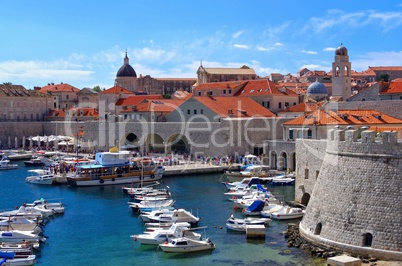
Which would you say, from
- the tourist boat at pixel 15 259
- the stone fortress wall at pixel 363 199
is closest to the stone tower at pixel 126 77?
the tourist boat at pixel 15 259

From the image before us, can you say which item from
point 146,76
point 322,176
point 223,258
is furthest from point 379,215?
point 146,76

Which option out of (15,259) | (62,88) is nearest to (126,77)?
(62,88)

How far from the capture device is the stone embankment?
1836 cm

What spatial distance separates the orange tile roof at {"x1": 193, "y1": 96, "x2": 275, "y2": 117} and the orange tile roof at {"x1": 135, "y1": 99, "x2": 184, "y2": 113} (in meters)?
4.92

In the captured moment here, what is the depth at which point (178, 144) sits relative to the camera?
186 ft

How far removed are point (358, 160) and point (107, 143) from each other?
4231 cm

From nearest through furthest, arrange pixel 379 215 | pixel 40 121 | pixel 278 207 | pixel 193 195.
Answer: pixel 379 215, pixel 278 207, pixel 193 195, pixel 40 121

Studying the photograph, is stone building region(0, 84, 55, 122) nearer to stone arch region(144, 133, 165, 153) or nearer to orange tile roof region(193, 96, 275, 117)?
stone arch region(144, 133, 165, 153)

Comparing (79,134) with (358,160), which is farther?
(79,134)

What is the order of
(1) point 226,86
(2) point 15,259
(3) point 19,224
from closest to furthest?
1. (2) point 15,259
2. (3) point 19,224
3. (1) point 226,86

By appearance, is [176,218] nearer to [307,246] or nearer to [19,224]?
[19,224]

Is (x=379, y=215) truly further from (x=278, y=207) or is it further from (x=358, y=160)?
(x=278, y=207)

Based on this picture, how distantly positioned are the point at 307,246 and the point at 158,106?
1548 inches

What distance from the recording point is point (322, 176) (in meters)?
21.0
